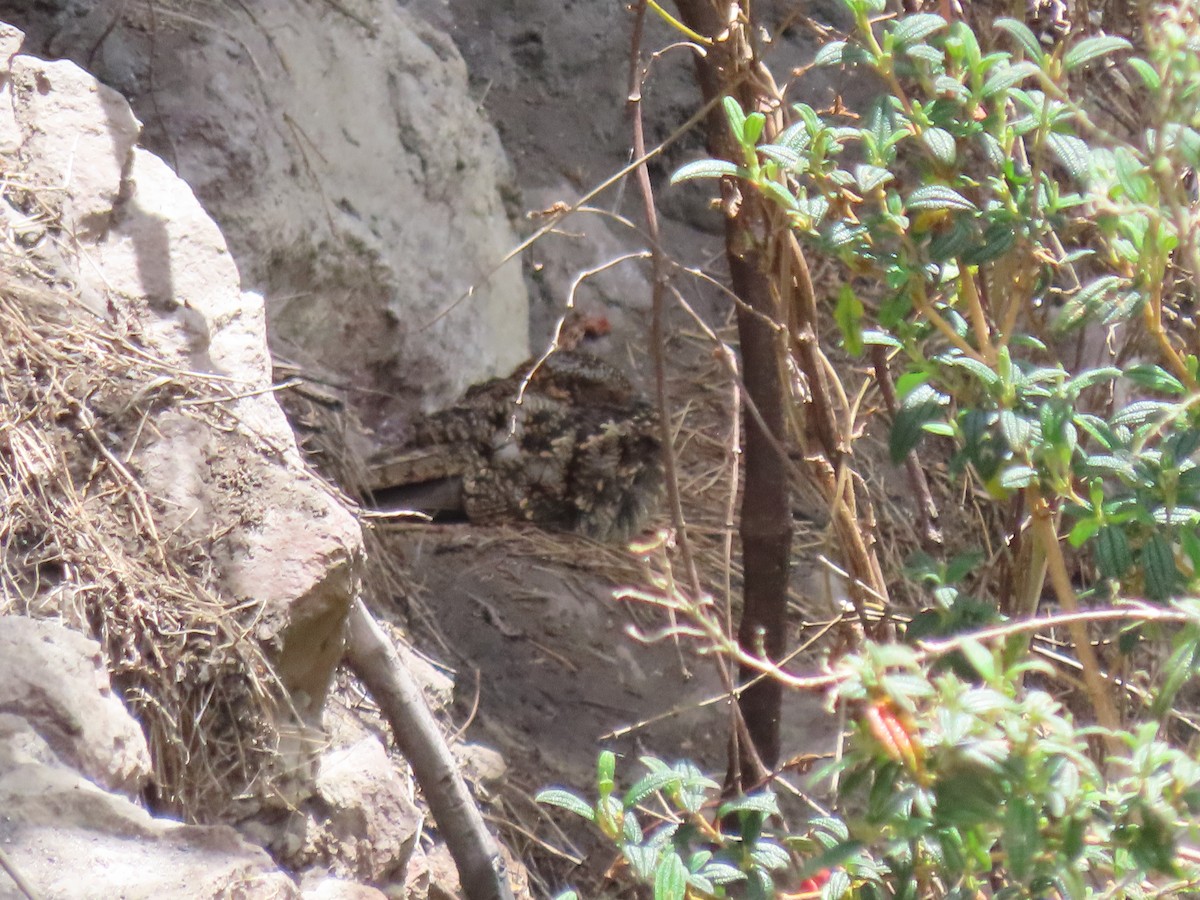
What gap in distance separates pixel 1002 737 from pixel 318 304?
12.8 ft

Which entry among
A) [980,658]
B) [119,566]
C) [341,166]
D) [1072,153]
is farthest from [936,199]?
[341,166]

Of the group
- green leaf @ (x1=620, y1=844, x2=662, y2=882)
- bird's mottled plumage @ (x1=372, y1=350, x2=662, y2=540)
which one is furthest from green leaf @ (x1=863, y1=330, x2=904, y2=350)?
bird's mottled plumage @ (x1=372, y1=350, x2=662, y2=540)

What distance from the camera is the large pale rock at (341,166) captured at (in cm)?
412

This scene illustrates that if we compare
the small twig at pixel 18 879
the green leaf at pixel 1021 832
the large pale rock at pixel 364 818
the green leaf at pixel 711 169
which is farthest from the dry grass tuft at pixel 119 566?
the green leaf at pixel 1021 832

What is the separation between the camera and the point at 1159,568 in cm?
143

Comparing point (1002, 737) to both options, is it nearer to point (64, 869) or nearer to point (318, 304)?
point (64, 869)

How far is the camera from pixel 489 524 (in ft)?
16.2

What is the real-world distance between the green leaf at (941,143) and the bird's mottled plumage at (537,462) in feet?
10.7

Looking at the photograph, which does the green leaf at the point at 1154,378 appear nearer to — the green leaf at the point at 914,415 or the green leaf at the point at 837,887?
the green leaf at the point at 914,415

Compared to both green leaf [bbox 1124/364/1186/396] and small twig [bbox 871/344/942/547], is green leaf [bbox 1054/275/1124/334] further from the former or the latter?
small twig [bbox 871/344/942/547]

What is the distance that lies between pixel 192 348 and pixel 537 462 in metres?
2.34

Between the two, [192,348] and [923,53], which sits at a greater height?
[923,53]

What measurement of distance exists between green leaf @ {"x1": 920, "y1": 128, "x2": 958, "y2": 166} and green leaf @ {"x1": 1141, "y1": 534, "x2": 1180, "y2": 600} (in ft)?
1.84

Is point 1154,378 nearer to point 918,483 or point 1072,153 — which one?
point 1072,153
